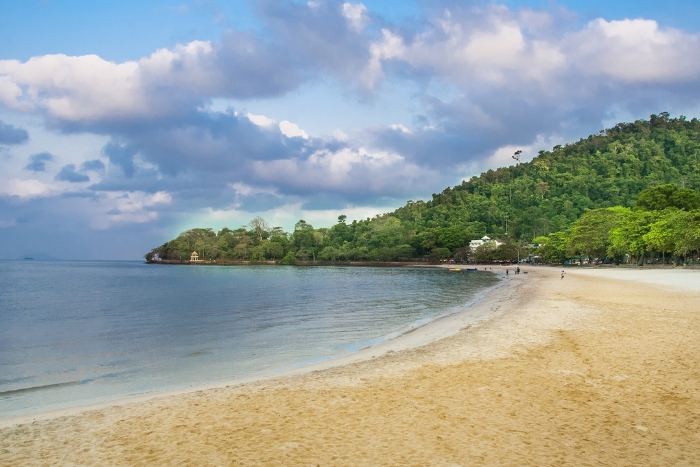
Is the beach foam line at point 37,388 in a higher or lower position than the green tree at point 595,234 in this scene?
lower

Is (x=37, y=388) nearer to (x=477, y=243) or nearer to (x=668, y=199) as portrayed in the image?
(x=668, y=199)

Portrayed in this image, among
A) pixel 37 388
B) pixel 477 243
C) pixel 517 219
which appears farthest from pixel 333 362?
pixel 517 219

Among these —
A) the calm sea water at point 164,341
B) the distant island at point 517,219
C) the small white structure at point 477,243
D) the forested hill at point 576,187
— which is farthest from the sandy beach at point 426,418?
the forested hill at point 576,187

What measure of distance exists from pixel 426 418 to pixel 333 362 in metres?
6.04

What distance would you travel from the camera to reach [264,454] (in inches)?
235

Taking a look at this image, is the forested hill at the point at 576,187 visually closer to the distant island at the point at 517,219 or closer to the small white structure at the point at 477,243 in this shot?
the distant island at the point at 517,219

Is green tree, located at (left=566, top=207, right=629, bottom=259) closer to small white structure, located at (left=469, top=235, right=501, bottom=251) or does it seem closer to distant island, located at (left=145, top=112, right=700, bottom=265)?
distant island, located at (left=145, top=112, right=700, bottom=265)

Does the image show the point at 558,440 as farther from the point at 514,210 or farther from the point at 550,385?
the point at 514,210

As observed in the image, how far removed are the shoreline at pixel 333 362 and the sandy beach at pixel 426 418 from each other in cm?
33

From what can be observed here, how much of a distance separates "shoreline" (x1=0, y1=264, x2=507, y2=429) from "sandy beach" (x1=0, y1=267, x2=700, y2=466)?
0.33m

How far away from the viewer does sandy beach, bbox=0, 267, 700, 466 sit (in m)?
5.87

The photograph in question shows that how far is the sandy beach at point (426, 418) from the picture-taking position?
587 cm

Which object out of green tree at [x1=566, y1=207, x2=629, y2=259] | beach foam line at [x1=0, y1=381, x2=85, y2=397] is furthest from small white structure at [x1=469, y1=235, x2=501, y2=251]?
beach foam line at [x1=0, y1=381, x2=85, y2=397]

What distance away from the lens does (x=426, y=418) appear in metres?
7.23
